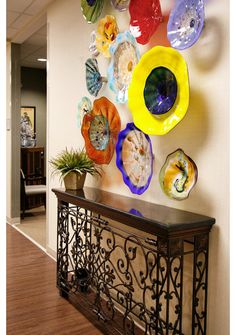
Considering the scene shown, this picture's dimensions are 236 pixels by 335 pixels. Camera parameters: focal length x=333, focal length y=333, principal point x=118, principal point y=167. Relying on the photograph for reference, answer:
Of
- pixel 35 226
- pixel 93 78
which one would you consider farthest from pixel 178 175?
pixel 35 226

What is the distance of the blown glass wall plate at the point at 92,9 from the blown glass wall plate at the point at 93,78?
32cm

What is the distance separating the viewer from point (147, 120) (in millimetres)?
2031

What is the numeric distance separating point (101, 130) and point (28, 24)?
97.2 inches

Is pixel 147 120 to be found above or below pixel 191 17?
below

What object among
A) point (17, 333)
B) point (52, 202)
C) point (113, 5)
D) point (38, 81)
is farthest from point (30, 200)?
point (113, 5)

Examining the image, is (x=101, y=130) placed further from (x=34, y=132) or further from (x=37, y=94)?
(x=37, y=94)

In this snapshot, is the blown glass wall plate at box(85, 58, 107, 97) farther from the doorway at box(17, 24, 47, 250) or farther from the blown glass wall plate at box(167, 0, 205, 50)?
the doorway at box(17, 24, 47, 250)

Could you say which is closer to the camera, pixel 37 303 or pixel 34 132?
pixel 37 303

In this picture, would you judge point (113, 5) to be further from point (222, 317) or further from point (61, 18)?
point (222, 317)

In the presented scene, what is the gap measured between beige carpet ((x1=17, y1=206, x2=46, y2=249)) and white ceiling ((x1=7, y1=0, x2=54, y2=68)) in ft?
9.03

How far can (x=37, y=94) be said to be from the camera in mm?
7312

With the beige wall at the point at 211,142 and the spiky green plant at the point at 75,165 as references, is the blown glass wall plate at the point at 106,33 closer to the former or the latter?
the beige wall at the point at 211,142

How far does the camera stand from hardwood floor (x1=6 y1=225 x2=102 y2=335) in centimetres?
228
